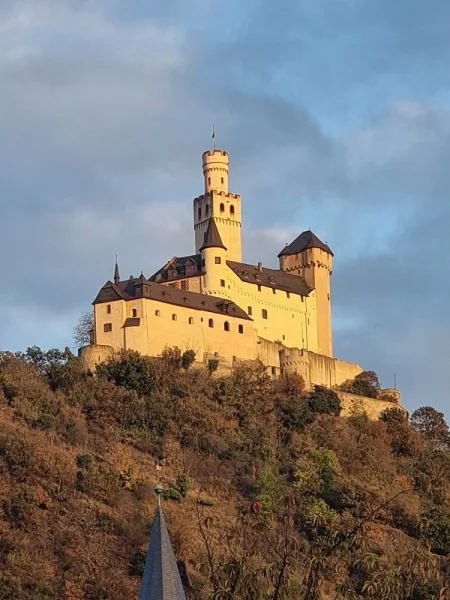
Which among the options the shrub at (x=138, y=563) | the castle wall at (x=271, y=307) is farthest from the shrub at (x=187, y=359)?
the shrub at (x=138, y=563)

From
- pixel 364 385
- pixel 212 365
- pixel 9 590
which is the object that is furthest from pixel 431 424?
pixel 9 590

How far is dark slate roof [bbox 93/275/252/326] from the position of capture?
255 feet

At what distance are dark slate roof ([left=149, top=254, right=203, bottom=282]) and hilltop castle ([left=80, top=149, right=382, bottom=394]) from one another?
0.09 m

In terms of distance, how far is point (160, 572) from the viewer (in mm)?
36938

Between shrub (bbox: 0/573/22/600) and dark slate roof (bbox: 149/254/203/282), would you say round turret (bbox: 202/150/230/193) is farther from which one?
shrub (bbox: 0/573/22/600)

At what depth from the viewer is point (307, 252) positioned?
92062mm

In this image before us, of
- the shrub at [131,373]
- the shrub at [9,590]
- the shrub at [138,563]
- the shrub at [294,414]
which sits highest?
the shrub at [131,373]

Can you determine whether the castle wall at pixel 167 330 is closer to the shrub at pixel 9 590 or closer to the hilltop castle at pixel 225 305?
the hilltop castle at pixel 225 305

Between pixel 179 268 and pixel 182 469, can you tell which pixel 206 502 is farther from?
pixel 179 268

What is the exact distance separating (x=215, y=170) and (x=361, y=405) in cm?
1952

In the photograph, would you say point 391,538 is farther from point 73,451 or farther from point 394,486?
point 73,451

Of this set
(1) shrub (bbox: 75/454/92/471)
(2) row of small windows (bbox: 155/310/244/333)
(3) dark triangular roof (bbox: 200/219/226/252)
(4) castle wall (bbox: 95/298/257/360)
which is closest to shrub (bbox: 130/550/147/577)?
(1) shrub (bbox: 75/454/92/471)

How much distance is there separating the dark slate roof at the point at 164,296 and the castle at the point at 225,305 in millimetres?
81

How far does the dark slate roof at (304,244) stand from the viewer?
92375mm
